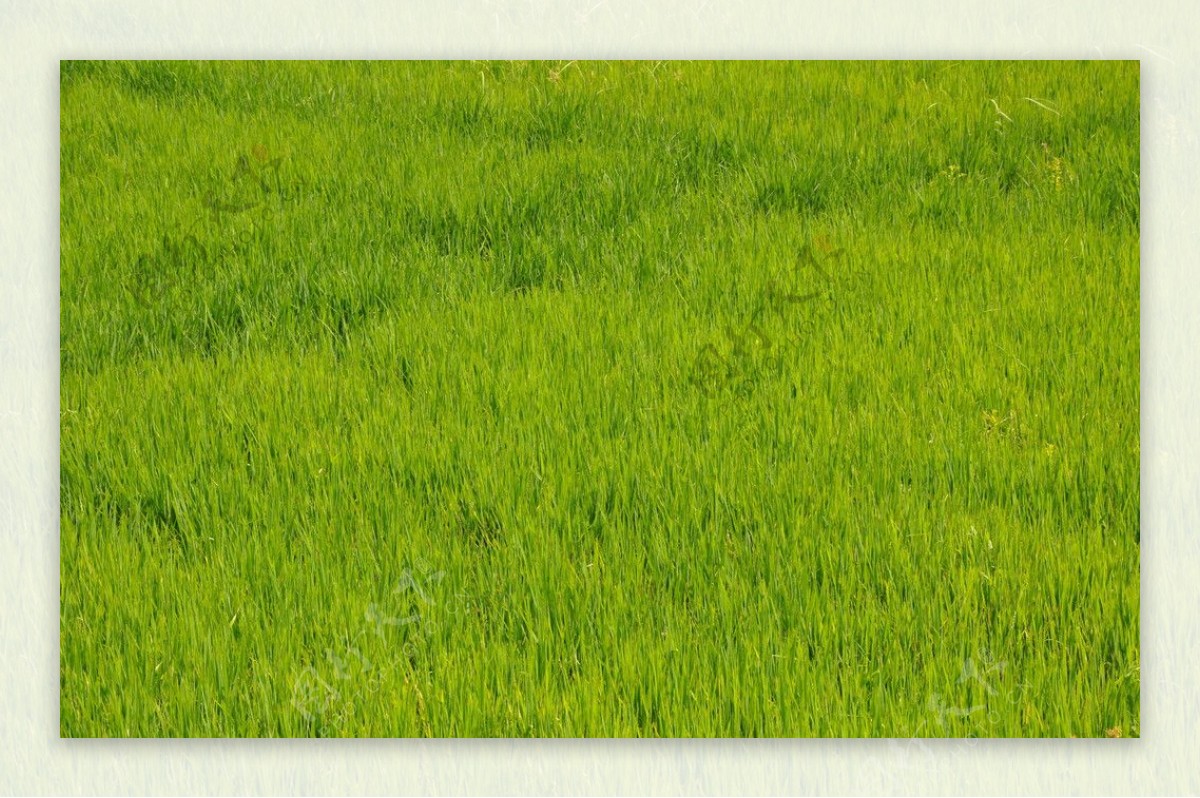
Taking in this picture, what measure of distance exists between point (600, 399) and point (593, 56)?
686mm

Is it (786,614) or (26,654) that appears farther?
(26,654)

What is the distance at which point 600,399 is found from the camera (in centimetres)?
209

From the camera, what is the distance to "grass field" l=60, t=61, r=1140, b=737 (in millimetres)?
1862

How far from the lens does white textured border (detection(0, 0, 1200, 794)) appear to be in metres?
1.95

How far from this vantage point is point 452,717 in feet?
6.07

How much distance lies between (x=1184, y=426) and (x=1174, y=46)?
0.75 meters

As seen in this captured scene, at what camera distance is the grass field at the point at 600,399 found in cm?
186

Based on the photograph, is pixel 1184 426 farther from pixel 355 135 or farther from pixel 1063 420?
pixel 355 135

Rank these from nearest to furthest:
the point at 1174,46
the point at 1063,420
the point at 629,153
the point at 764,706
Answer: the point at 764,706 → the point at 1063,420 → the point at 1174,46 → the point at 629,153

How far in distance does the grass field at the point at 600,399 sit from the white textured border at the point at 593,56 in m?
0.06

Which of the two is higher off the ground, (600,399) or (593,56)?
(593,56)

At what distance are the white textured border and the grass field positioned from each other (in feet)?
0.18

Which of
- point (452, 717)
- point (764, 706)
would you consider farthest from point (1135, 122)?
point (452, 717)

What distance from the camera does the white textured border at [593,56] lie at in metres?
1.95
